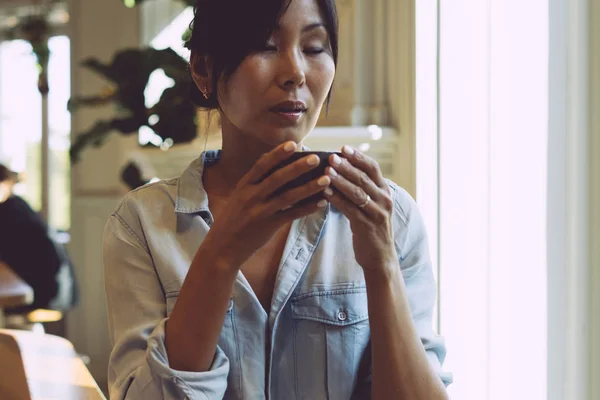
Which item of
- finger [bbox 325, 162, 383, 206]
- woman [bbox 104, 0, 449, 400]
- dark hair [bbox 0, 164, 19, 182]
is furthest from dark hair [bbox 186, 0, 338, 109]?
dark hair [bbox 0, 164, 19, 182]

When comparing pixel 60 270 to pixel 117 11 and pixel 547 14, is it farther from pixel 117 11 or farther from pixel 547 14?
pixel 547 14

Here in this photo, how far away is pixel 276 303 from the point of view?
99 centimetres

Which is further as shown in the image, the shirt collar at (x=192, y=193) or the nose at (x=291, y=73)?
the shirt collar at (x=192, y=193)

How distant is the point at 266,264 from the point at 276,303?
8cm

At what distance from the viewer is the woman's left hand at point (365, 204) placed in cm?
81

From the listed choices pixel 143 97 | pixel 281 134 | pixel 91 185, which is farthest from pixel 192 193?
pixel 91 185

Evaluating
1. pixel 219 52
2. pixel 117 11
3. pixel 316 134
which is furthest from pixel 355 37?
pixel 117 11

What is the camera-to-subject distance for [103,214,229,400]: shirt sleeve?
889mm

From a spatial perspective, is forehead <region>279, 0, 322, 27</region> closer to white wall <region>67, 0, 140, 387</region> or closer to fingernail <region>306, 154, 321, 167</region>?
fingernail <region>306, 154, 321, 167</region>

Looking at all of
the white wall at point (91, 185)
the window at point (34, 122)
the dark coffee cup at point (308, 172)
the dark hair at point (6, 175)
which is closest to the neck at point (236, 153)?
the dark coffee cup at point (308, 172)

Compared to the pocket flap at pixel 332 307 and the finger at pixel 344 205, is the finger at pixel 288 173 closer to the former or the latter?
the finger at pixel 344 205

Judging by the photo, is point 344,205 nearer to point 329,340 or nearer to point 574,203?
point 329,340

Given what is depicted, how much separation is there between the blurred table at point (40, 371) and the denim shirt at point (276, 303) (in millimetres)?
70

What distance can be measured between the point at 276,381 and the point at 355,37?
4.01 ft
